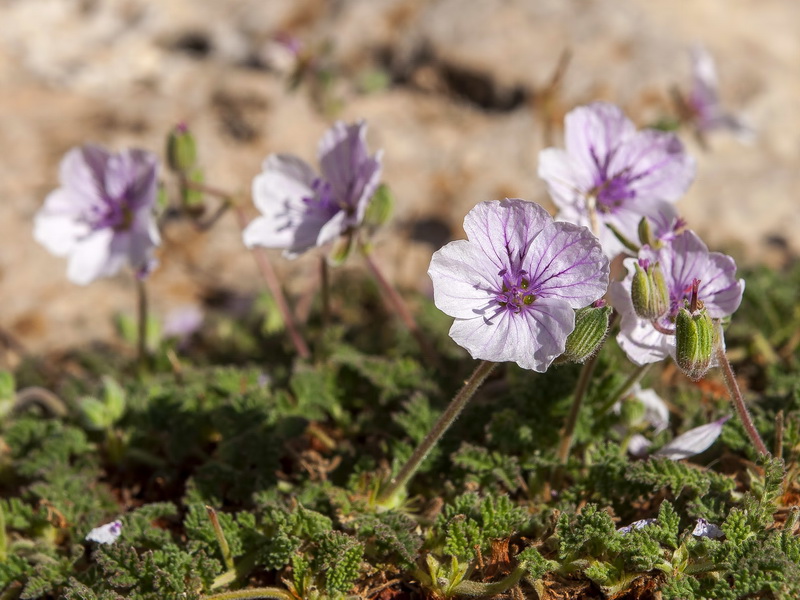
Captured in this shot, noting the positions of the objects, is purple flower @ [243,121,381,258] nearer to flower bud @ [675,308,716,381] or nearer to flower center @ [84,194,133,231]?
flower center @ [84,194,133,231]

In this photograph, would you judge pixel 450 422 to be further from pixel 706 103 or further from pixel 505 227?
pixel 706 103

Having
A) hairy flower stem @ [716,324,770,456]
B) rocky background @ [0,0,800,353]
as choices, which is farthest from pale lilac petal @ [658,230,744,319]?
rocky background @ [0,0,800,353]

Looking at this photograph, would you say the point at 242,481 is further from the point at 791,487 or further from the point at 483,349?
the point at 791,487

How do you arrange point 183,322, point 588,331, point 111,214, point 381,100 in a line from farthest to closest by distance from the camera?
point 381,100, point 183,322, point 111,214, point 588,331

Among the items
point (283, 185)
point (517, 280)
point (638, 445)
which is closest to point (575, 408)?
point (638, 445)

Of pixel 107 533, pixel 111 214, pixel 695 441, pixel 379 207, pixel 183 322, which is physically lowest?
pixel 183 322
